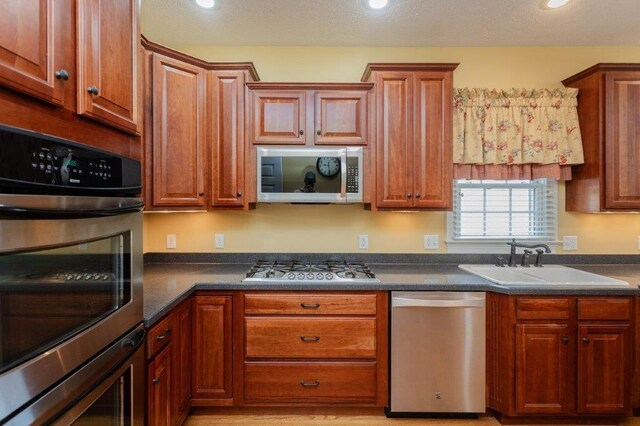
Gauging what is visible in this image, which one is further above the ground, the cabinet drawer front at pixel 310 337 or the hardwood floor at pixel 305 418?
the cabinet drawer front at pixel 310 337

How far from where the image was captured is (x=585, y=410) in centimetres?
208

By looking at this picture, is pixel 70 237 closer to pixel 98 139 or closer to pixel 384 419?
pixel 98 139

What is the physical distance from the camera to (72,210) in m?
0.92

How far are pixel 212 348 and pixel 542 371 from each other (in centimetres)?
203

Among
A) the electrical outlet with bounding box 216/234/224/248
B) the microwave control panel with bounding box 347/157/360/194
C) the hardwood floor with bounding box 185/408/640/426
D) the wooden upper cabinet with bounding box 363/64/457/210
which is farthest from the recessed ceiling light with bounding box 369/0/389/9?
the hardwood floor with bounding box 185/408/640/426

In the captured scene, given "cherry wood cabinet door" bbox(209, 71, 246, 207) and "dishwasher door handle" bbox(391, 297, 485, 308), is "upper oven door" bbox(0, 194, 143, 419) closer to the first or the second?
"cherry wood cabinet door" bbox(209, 71, 246, 207)

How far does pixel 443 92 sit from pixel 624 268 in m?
1.99

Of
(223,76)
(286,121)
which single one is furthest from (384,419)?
(223,76)

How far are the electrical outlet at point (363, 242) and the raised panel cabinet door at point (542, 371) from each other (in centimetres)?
118

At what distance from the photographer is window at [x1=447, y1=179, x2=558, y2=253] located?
9.25ft

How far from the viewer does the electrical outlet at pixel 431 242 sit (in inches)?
111

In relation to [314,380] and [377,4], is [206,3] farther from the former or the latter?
[314,380]

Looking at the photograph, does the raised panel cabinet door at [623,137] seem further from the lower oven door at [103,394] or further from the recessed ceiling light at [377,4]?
the lower oven door at [103,394]

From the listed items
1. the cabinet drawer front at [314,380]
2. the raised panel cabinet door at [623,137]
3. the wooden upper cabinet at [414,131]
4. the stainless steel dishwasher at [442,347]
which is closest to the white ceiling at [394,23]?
the wooden upper cabinet at [414,131]
